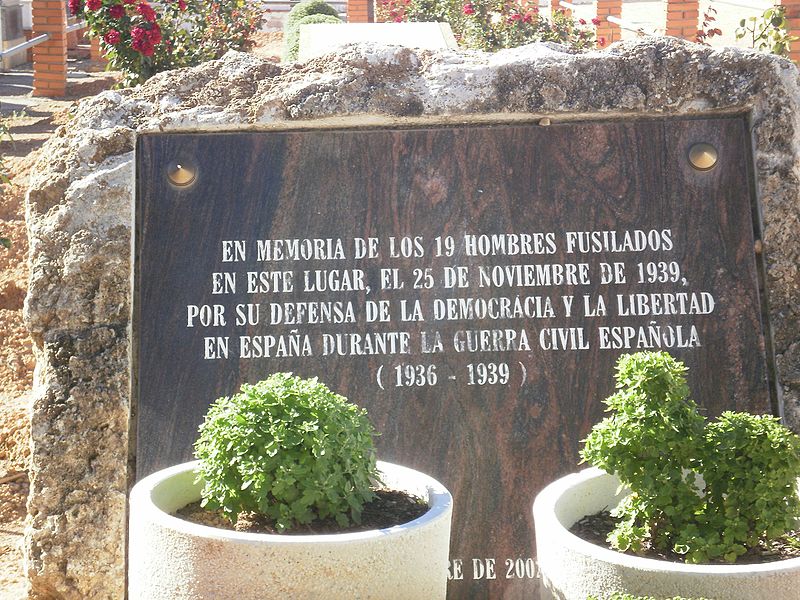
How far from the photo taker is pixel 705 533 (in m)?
2.39

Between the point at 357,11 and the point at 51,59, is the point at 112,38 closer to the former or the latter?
the point at 51,59

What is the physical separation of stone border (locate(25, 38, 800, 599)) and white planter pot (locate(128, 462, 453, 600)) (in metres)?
0.95

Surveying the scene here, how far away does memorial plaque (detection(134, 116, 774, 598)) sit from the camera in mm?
3320

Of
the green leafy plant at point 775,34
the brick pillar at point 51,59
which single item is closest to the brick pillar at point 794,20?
the green leafy plant at point 775,34

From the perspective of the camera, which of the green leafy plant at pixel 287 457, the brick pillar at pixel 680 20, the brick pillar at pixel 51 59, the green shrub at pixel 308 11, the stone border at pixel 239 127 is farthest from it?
the green shrub at pixel 308 11

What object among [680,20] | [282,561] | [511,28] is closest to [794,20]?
[680,20]

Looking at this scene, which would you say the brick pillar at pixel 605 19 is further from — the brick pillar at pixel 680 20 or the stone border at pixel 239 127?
the stone border at pixel 239 127

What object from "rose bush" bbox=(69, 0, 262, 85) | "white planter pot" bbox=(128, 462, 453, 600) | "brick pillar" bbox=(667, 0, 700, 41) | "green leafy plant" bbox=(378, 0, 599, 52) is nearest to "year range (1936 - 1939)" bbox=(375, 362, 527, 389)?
"white planter pot" bbox=(128, 462, 453, 600)

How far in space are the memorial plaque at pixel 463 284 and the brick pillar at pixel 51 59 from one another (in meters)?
9.08

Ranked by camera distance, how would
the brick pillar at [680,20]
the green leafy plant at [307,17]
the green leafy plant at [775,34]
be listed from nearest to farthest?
the green leafy plant at [775,34], the brick pillar at [680,20], the green leafy plant at [307,17]

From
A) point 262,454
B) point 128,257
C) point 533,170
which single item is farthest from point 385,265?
point 262,454

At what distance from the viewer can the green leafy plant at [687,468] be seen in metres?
2.37

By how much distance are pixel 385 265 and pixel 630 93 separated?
97cm

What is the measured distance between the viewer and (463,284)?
3389 millimetres
